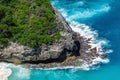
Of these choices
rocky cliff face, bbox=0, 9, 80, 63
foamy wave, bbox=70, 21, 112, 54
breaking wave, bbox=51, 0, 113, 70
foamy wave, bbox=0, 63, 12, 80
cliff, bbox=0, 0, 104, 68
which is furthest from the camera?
foamy wave, bbox=70, 21, 112, 54

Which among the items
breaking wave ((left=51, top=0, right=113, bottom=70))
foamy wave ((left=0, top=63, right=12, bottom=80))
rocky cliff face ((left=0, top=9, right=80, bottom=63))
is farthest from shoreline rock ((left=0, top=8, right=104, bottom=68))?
breaking wave ((left=51, top=0, right=113, bottom=70))

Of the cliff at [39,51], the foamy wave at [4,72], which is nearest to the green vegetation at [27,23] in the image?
the cliff at [39,51]

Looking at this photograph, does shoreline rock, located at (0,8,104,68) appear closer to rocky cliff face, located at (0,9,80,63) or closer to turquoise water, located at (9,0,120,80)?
rocky cliff face, located at (0,9,80,63)

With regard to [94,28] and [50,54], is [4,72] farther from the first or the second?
[94,28]

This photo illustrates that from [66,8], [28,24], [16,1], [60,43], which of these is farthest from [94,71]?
[66,8]

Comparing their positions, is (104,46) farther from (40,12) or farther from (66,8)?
(66,8)

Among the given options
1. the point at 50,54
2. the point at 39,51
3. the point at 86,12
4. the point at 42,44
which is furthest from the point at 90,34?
the point at 39,51
